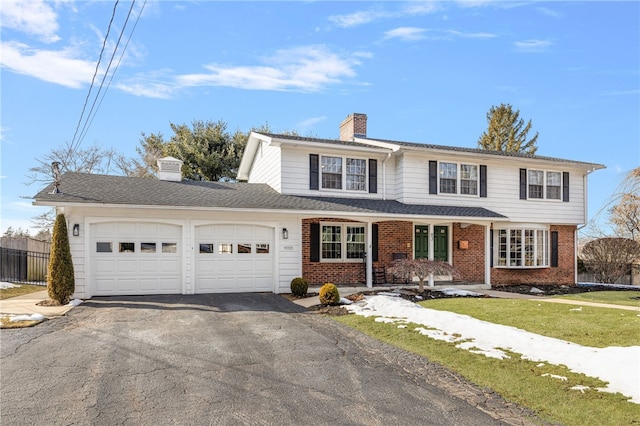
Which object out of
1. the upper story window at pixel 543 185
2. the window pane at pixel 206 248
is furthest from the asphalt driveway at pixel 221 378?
the upper story window at pixel 543 185

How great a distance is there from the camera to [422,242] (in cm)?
1738

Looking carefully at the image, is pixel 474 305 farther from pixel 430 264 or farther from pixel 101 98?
pixel 101 98

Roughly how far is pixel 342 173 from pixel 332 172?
0.41 metres

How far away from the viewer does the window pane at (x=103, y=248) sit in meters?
13.1

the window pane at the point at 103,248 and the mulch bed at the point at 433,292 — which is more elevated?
the window pane at the point at 103,248

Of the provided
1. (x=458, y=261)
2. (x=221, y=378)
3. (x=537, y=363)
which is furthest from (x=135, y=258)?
(x=458, y=261)

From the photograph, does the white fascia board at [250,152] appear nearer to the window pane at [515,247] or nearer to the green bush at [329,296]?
the green bush at [329,296]

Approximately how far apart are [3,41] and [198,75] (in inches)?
222

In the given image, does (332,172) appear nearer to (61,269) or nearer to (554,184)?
(61,269)

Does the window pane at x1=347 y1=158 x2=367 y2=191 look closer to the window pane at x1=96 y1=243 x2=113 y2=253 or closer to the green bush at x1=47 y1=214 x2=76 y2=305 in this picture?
the window pane at x1=96 y1=243 x2=113 y2=253

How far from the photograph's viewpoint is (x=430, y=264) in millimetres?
14234

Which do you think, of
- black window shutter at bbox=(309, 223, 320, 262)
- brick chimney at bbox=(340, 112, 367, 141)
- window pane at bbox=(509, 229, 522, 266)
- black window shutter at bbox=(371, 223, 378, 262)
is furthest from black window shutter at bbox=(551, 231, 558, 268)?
black window shutter at bbox=(309, 223, 320, 262)

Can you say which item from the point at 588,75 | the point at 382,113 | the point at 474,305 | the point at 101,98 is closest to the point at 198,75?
the point at 101,98

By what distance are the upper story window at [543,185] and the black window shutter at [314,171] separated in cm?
943
